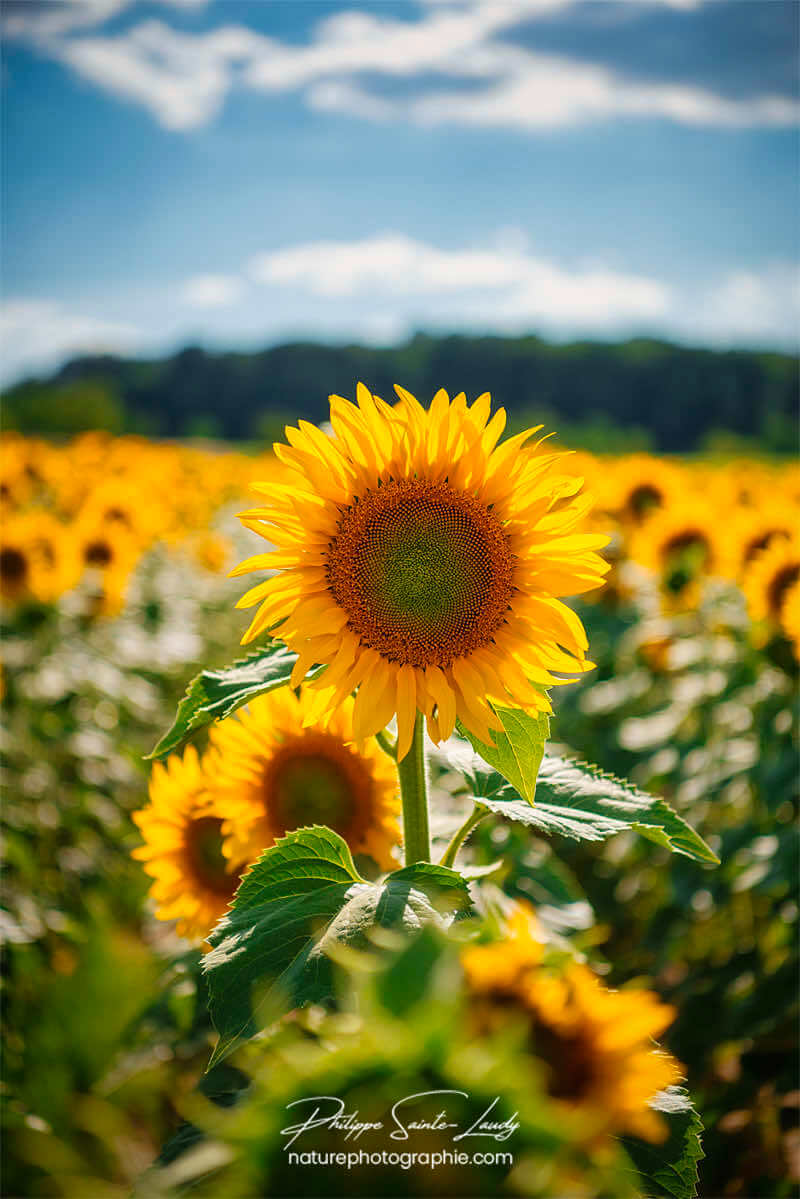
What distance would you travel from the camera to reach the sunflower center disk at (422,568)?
1388mm

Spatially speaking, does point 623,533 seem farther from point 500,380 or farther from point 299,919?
point 500,380

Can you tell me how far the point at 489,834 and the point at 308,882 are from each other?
93cm

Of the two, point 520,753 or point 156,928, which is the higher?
point 520,753

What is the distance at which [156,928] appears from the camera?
422cm

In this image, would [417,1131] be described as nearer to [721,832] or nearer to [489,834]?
[489,834]

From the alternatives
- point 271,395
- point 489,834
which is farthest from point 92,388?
point 489,834

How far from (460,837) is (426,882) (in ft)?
0.84

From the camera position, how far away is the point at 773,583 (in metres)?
3.75

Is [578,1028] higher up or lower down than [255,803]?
higher up

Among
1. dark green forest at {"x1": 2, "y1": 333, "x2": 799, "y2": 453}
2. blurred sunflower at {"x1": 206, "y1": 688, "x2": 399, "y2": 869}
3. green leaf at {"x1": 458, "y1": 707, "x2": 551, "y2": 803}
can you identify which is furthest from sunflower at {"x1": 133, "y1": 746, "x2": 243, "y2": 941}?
dark green forest at {"x1": 2, "y1": 333, "x2": 799, "y2": 453}

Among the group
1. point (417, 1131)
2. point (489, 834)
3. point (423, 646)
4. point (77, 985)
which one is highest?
point (423, 646)
